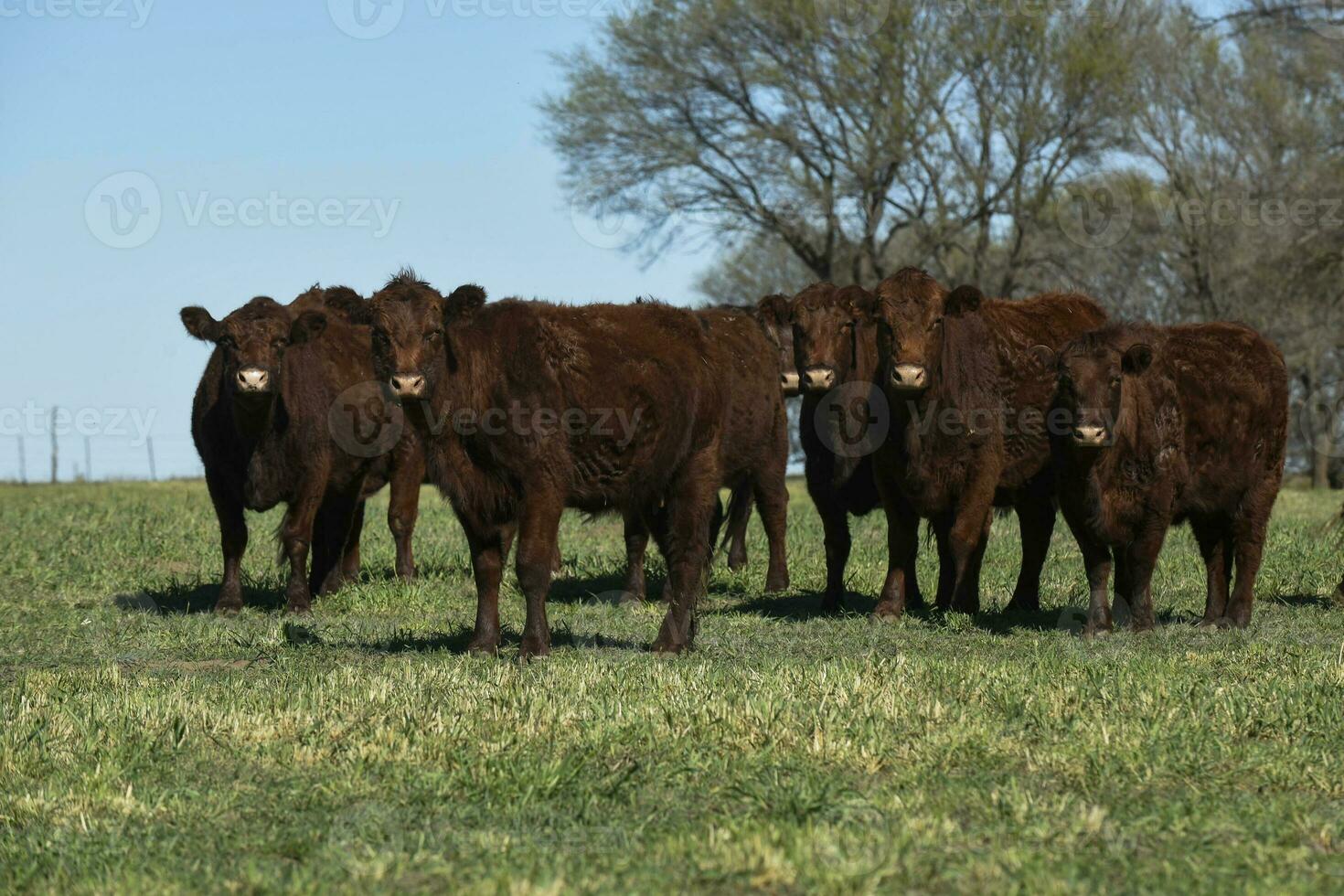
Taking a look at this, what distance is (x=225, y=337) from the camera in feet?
40.2

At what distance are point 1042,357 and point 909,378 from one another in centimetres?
125

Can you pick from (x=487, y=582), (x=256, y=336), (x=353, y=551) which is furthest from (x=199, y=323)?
(x=487, y=582)

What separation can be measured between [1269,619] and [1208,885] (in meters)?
6.57

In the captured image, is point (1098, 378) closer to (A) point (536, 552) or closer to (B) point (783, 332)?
(A) point (536, 552)

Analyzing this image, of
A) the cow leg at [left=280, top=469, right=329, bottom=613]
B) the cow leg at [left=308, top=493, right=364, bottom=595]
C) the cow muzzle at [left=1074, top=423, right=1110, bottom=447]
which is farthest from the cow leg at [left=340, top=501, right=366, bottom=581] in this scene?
the cow muzzle at [left=1074, top=423, right=1110, bottom=447]

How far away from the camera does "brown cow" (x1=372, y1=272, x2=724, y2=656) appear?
9.12m

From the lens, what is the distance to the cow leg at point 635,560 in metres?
12.7

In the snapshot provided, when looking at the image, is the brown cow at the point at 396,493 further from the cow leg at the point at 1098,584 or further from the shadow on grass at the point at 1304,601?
the shadow on grass at the point at 1304,601

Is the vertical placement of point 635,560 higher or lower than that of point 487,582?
lower

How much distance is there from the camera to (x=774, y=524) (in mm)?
13867

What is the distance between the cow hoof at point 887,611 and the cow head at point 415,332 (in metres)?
3.59

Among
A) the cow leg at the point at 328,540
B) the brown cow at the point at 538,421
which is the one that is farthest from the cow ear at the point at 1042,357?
the cow leg at the point at 328,540

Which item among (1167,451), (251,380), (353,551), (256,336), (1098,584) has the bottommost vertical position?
(353,551)

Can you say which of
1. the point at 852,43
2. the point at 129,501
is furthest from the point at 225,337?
the point at 852,43
